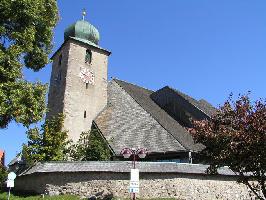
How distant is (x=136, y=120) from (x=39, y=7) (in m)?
14.3

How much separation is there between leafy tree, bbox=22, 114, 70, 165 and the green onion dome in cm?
1183

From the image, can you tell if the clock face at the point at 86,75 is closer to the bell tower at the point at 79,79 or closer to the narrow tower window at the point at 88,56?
the bell tower at the point at 79,79

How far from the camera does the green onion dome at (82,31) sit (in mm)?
39312

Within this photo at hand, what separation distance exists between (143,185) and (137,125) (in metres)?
9.47

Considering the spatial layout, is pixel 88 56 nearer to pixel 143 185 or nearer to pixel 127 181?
pixel 127 181

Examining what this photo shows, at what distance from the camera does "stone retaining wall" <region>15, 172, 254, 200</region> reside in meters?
23.5

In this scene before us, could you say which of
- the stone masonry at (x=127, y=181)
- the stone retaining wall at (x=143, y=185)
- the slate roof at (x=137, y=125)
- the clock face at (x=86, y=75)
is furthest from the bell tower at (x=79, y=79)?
the stone retaining wall at (x=143, y=185)

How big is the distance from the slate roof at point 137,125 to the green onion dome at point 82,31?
4940mm

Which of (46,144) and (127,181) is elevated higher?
(46,144)

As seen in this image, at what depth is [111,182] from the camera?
77.9 feet

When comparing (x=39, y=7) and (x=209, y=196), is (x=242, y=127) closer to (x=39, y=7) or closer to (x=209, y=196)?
(x=209, y=196)

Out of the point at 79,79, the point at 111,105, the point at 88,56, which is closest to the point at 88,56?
the point at 88,56

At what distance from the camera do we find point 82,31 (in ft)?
130

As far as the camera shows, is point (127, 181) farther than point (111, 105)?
No
